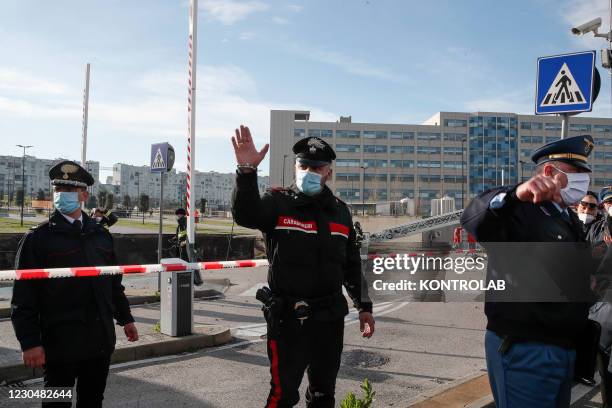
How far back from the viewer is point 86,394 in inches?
126

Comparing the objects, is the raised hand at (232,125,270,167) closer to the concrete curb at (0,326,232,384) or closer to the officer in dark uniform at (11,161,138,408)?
the officer in dark uniform at (11,161,138,408)

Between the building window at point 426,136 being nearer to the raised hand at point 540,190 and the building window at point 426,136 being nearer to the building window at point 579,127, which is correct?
the building window at point 579,127

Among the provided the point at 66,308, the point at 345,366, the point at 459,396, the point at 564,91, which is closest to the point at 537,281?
the point at 459,396

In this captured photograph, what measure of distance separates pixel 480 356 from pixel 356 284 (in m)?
3.93

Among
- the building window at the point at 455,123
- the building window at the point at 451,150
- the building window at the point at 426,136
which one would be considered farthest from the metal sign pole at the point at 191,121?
the building window at the point at 455,123

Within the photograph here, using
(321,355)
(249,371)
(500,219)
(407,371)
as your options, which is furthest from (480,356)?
(500,219)

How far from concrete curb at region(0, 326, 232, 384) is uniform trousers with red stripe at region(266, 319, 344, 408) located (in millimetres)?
3544

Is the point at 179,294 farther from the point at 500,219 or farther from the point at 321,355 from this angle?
the point at 500,219

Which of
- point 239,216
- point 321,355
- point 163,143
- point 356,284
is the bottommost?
point 321,355

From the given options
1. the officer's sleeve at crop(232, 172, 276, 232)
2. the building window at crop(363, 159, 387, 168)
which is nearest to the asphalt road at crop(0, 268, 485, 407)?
the officer's sleeve at crop(232, 172, 276, 232)

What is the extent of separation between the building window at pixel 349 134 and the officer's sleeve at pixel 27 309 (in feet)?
307

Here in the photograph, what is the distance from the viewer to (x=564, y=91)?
17.9ft

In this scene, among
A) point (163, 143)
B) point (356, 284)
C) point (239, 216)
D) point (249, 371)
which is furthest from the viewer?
point (163, 143)

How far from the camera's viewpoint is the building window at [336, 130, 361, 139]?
95438 mm
